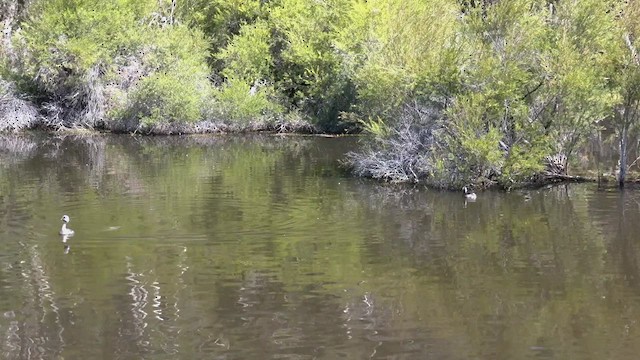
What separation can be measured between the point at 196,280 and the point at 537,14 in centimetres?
1606

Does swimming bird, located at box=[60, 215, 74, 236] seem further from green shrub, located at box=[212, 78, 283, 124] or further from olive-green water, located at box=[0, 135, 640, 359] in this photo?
green shrub, located at box=[212, 78, 283, 124]

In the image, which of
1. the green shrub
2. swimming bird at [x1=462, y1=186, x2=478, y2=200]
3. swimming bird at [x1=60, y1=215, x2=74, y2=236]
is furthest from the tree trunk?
the green shrub

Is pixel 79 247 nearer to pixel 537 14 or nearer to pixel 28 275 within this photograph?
pixel 28 275

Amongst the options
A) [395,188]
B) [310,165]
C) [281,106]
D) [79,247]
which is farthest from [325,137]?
[79,247]

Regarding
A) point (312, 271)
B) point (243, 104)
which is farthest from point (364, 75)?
point (243, 104)

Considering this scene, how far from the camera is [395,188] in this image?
27734 millimetres

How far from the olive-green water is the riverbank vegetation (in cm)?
189

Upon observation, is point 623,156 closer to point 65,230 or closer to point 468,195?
point 468,195

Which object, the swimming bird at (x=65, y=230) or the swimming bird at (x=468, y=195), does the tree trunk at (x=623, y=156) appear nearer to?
the swimming bird at (x=468, y=195)

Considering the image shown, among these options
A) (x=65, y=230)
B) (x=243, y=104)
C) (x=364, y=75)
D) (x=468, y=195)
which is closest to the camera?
(x=65, y=230)

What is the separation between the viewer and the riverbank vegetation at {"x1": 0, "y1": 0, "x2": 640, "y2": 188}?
1039 inches

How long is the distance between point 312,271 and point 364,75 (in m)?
14.3

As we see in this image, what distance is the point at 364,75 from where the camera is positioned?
30.0 metres

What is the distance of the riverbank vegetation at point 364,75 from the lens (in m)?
26.4
